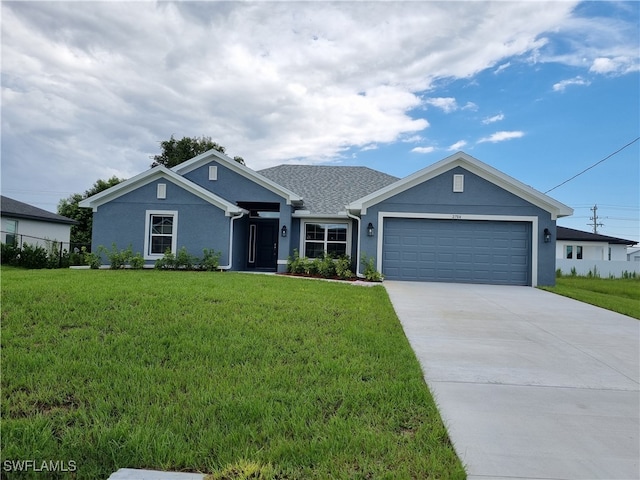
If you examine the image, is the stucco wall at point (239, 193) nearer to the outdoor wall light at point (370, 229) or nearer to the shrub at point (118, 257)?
the outdoor wall light at point (370, 229)

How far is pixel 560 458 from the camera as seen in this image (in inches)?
109

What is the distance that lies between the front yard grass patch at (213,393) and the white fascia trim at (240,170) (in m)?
9.08

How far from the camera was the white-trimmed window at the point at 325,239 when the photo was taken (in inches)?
643

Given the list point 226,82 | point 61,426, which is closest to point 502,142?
point 226,82

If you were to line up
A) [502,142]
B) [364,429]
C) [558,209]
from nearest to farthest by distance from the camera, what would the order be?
[364,429] → [558,209] → [502,142]

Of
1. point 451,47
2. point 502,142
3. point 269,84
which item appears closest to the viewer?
point 451,47

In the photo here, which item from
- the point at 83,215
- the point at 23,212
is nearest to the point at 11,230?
the point at 23,212

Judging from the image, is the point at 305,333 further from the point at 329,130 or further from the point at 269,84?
the point at 329,130

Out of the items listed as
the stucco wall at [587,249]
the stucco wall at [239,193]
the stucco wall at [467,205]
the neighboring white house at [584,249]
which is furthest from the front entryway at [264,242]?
the stucco wall at [587,249]

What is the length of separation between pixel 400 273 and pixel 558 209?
6070 mm

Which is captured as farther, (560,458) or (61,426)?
(61,426)

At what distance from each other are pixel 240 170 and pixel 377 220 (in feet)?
20.2

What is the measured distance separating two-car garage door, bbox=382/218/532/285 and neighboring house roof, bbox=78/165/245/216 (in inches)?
252

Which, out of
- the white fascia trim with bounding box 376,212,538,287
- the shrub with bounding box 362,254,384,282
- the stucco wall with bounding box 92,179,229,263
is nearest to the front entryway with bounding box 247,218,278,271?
the stucco wall with bounding box 92,179,229,263
